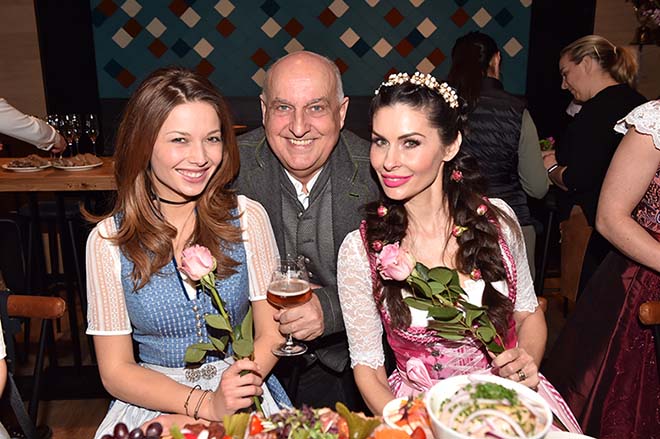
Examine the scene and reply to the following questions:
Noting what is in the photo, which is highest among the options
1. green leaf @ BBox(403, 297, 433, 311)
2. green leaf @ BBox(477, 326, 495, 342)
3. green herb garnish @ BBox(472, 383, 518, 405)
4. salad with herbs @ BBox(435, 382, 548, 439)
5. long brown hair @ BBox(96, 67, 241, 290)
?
long brown hair @ BBox(96, 67, 241, 290)

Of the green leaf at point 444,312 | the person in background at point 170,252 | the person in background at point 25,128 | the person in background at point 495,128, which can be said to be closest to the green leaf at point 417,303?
the green leaf at point 444,312

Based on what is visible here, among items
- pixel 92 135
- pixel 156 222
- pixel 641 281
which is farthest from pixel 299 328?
pixel 92 135

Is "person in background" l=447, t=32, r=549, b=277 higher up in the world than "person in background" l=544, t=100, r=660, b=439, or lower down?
higher up

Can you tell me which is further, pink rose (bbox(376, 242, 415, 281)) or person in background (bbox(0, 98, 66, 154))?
person in background (bbox(0, 98, 66, 154))

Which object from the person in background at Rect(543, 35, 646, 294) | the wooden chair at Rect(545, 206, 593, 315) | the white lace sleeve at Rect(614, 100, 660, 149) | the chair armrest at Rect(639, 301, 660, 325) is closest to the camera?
the chair armrest at Rect(639, 301, 660, 325)

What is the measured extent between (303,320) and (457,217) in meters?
0.54

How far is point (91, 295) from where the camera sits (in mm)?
1751

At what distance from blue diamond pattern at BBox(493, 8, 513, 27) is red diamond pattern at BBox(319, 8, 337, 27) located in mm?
1406

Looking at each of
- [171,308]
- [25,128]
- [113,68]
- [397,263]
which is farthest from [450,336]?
[113,68]

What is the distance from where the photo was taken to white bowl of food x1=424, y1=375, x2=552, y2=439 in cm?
94

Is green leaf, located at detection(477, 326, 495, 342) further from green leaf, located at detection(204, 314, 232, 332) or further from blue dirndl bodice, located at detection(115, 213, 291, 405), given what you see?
blue dirndl bodice, located at detection(115, 213, 291, 405)

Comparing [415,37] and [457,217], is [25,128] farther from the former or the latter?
[415,37]

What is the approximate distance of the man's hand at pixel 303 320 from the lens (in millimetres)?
1747

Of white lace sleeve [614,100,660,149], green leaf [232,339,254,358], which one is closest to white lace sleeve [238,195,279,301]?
green leaf [232,339,254,358]
